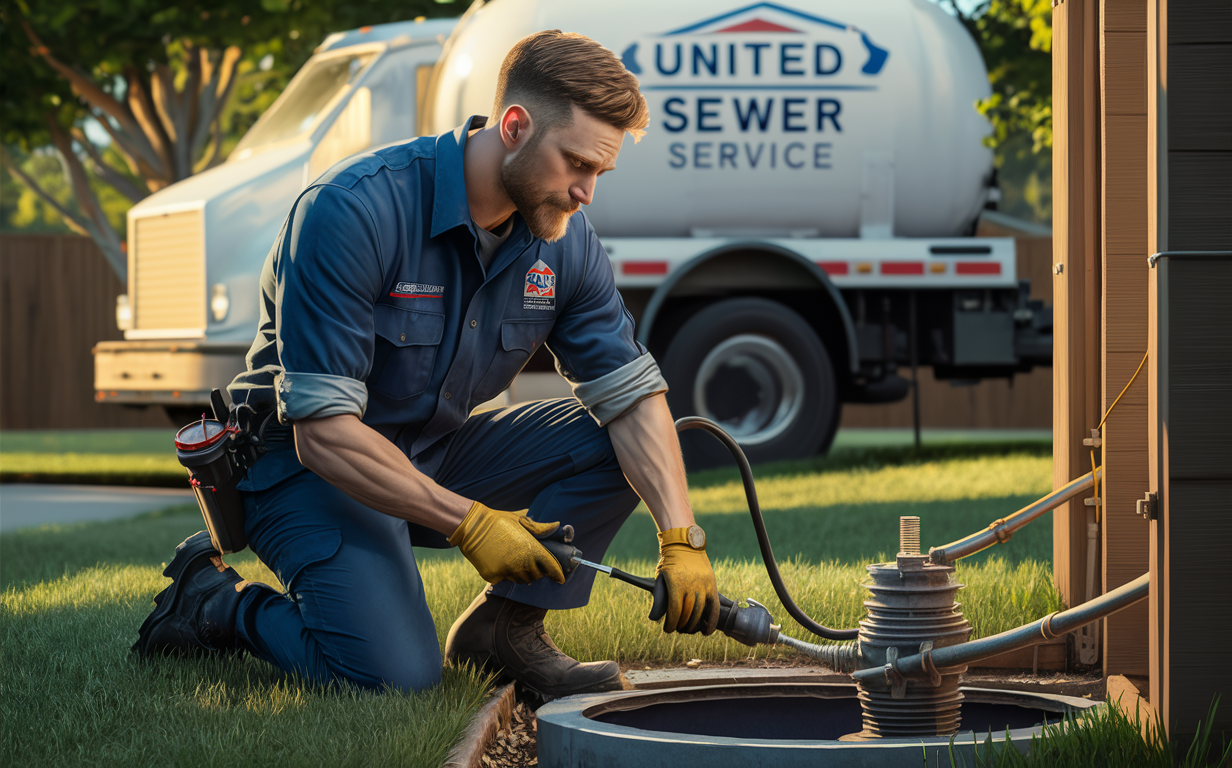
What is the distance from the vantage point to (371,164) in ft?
9.70

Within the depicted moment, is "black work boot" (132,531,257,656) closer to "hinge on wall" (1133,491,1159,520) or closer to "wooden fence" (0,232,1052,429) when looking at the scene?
"hinge on wall" (1133,491,1159,520)

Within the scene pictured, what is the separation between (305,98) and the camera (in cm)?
894

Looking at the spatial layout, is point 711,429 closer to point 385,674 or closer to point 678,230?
point 385,674

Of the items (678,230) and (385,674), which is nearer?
(385,674)

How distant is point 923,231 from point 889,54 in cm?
121

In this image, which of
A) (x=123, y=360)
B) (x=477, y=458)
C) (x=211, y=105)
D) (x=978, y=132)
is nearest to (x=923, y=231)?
(x=978, y=132)

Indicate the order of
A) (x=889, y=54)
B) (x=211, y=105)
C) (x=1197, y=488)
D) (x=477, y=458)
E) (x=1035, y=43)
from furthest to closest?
(x=211, y=105) < (x=889, y=54) < (x=1035, y=43) < (x=477, y=458) < (x=1197, y=488)

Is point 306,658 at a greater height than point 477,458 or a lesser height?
lesser

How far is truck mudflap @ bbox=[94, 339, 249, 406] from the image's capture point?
768cm

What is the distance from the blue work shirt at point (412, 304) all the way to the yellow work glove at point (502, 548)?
36 centimetres

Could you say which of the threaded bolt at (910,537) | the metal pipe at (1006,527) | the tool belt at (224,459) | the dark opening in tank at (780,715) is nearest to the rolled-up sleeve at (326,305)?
the tool belt at (224,459)

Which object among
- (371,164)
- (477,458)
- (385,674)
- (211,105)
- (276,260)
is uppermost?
(211,105)

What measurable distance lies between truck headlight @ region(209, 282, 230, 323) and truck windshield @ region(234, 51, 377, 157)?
1.37 metres

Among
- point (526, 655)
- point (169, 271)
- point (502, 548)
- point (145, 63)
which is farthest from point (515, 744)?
point (145, 63)
